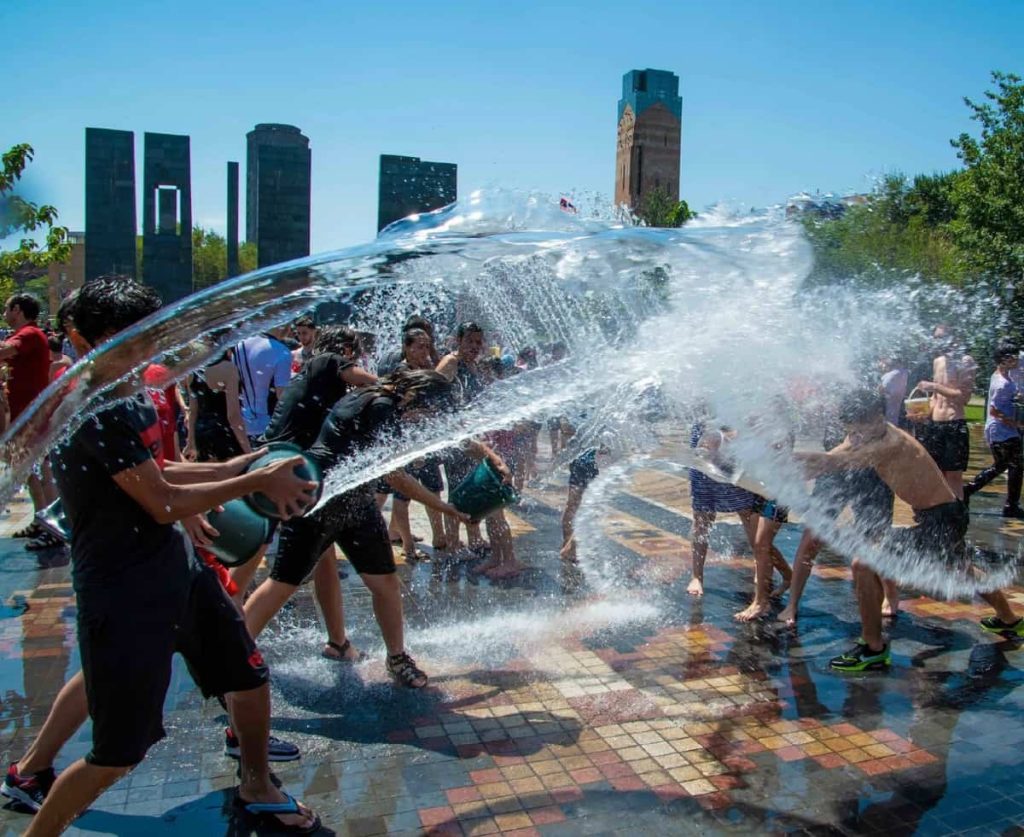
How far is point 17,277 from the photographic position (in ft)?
44.4

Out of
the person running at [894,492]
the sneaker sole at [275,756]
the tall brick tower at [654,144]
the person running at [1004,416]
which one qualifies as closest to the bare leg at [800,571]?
the person running at [894,492]

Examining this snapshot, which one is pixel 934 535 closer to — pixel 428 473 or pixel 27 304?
pixel 428 473

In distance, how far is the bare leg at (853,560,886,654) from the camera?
4602 millimetres

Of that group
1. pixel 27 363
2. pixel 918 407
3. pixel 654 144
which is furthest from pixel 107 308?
pixel 654 144

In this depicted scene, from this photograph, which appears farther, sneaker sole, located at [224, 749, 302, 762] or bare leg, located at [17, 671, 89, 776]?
sneaker sole, located at [224, 749, 302, 762]

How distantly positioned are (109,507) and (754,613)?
13.2 ft

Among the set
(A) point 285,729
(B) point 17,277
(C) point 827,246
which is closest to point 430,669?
(A) point 285,729

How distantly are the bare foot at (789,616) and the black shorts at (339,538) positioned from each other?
2518mm

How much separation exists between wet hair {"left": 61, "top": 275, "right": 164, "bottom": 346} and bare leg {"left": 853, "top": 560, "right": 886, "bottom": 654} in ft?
11.9

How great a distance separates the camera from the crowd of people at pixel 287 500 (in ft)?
8.54

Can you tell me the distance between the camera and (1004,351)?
8.44 metres

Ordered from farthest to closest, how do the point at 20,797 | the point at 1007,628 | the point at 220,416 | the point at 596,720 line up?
the point at 220,416 → the point at 1007,628 → the point at 596,720 → the point at 20,797

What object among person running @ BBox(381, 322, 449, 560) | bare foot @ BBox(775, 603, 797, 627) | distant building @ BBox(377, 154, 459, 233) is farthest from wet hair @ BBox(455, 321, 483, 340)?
distant building @ BBox(377, 154, 459, 233)

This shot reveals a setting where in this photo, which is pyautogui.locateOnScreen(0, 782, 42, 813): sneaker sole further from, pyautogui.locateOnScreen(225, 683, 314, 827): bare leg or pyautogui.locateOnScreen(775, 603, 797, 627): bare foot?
pyautogui.locateOnScreen(775, 603, 797, 627): bare foot
